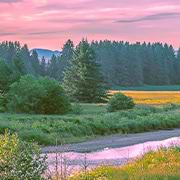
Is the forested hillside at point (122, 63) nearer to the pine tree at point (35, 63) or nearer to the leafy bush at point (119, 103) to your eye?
the pine tree at point (35, 63)

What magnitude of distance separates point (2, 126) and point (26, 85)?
1930 cm

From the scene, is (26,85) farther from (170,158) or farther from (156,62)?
(156,62)

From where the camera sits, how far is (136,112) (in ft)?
148

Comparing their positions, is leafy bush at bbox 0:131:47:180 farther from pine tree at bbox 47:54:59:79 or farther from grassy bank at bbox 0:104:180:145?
pine tree at bbox 47:54:59:79

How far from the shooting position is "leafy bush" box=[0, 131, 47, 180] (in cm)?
871

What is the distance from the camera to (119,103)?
179ft

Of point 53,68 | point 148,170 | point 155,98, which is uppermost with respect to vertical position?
point 148,170

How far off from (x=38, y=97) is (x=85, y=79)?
26010 mm

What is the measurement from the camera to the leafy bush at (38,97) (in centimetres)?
4781

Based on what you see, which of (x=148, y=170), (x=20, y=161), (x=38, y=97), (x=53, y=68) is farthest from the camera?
(x=53, y=68)

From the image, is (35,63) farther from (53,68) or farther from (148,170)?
(148,170)

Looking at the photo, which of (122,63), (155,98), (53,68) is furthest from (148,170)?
(122,63)

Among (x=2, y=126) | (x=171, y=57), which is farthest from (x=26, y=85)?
(x=171, y=57)

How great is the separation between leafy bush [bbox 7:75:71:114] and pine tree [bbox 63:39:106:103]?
23553 mm
